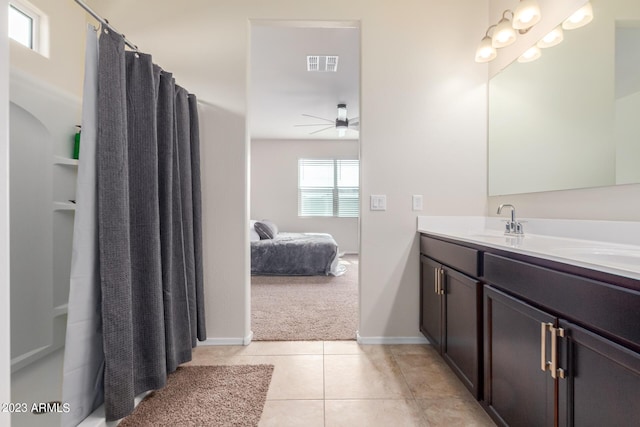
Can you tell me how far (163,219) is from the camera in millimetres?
1690

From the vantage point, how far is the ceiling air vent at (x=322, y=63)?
326 cm

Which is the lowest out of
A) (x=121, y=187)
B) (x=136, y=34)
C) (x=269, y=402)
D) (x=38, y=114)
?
(x=269, y=402)

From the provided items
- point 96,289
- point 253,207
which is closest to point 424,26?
point 96,289

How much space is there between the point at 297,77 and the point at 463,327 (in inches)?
129

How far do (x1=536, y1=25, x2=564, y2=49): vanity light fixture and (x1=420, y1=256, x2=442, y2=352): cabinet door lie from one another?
1416 mm

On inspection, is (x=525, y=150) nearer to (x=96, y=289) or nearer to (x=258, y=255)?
(x=96, y=289)

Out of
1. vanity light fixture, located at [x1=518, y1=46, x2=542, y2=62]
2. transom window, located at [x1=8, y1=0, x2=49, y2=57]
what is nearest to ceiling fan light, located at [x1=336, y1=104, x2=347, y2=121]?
vanity light fixture, located at [x1=518, y1=46, x2=542, y2=62]

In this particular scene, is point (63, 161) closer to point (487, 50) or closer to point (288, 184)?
point (487, 50)

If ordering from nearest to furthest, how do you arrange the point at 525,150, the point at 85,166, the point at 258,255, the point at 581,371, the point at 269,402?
the point at 581,371, the point at 85,166, the point at 269,402, the point at 525,150, the point at 258,255

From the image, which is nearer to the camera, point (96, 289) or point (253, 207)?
point (96, 289)

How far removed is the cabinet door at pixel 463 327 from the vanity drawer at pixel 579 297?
293 mm

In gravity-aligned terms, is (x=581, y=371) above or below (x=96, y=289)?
below

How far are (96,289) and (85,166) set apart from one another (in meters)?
0.54

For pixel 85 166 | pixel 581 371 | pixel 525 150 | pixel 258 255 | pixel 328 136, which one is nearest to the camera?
pixel 581 371
